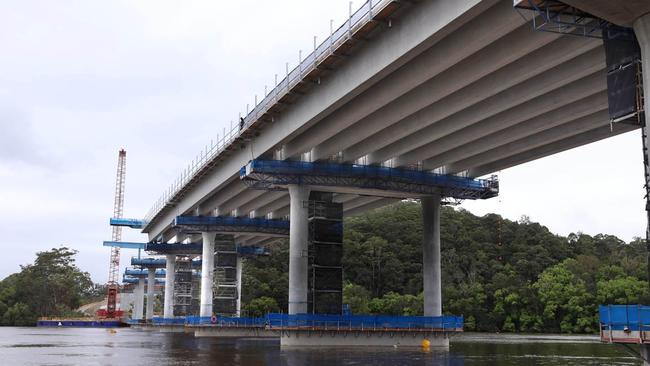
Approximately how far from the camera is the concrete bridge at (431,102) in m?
28.8

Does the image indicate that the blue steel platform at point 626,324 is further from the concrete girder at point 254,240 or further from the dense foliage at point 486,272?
the concrete girder at point 254,240

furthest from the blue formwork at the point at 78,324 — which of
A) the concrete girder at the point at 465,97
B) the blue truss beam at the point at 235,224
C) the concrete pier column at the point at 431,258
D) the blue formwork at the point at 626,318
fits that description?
the blue formwork at the point at 626,318

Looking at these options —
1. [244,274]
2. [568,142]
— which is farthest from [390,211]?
[568,142]

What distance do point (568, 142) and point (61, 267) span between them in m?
153

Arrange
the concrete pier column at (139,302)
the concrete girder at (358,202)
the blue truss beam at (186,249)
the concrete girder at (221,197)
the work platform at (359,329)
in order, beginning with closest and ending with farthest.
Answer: the work platform at (359,329)
the concrete girder at (358,202)
the concrete girder at (221,197)
the blue truss beam at (186,249)
the concrete pier column at (139,302)

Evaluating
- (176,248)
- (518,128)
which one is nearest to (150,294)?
(176,248)

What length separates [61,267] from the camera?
17275 cm

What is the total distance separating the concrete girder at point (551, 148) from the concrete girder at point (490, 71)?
26.0 feet

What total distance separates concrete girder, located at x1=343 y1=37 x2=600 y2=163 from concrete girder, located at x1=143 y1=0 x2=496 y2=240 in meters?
3.79

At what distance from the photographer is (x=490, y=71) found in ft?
105

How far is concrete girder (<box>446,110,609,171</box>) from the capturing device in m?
39.5

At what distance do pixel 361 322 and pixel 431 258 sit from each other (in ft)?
29.8

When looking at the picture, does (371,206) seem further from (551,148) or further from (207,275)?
(551,148)

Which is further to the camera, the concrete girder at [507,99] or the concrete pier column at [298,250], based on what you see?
the concrete pier column at [298,250]
